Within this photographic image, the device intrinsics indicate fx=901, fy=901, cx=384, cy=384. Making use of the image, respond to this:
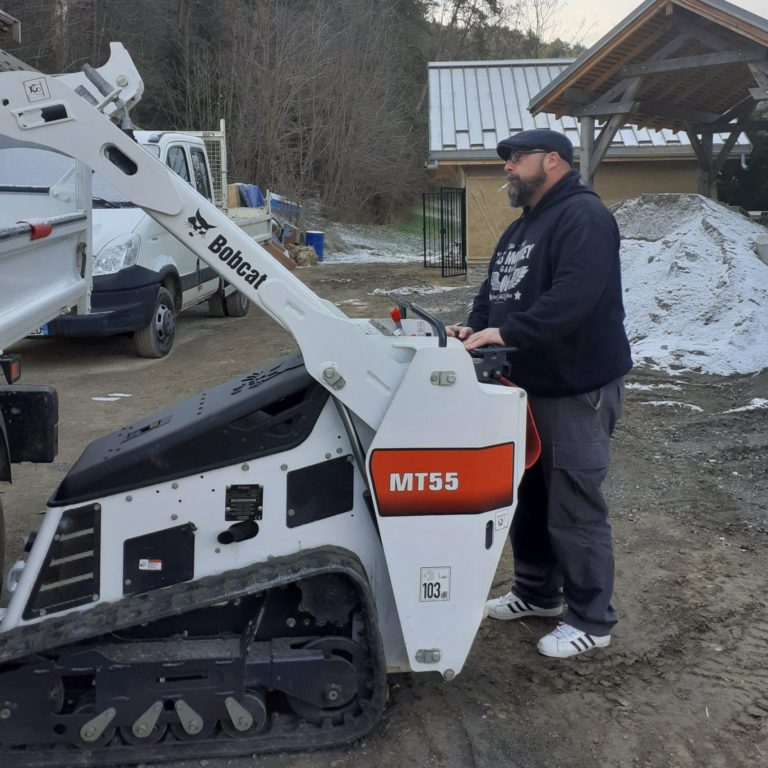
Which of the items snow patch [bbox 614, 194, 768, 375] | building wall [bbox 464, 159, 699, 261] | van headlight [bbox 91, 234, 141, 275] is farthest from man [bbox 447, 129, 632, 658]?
building wall [bbox 464, 159, 699, 261]

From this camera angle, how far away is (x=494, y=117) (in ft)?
63.9

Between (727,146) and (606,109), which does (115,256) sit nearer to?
(606,109)

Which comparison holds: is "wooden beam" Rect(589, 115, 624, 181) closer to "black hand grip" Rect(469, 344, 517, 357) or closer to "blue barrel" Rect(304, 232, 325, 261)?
"black hand grip" Rect(469, 344, 517, 357)

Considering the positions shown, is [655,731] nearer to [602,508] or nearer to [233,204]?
[602,508]

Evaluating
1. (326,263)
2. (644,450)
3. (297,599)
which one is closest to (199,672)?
(297,599)

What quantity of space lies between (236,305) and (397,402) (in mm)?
10698

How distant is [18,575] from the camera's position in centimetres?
326

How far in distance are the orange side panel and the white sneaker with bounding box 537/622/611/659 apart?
97 centimetres

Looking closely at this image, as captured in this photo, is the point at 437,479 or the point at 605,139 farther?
the point at 605,139

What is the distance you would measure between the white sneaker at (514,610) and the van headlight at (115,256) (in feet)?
21.4

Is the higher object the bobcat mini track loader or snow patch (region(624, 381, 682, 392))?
the bobcat mini track loader

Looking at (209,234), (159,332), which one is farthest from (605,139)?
(209,234)

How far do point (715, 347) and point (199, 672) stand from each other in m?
7.67

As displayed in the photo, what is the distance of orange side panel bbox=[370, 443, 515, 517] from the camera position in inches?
115
